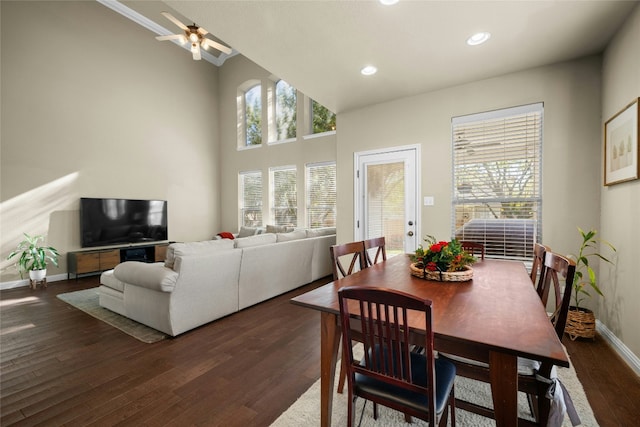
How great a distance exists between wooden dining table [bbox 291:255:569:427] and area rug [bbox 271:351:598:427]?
0.78 feet

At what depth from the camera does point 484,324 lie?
1.11m

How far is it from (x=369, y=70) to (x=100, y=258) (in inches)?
216

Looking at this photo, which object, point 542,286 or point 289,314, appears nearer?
point 542,286

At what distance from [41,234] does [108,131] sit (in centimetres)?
224

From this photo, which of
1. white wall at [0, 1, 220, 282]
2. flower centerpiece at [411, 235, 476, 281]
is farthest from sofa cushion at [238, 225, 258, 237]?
flower centerpiece at [411, 235, 476, 281]

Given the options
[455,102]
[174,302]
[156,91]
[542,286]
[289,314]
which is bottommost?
[289,314]

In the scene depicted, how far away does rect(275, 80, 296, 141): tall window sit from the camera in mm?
7105

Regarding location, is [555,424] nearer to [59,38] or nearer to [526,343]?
[526,343]

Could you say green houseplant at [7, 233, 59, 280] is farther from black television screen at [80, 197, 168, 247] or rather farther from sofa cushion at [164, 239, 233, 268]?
sofa cushion at [164, 239, 233, 268]

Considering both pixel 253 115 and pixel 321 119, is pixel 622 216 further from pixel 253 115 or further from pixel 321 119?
pixel 253 115

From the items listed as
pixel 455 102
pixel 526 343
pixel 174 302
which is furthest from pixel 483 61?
pixel 174 302

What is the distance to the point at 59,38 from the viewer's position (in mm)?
5098

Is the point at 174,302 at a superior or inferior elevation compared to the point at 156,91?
inferior

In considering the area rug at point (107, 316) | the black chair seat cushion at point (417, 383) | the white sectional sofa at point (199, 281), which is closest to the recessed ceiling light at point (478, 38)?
the black chair seat cushion at point (417, 383)
